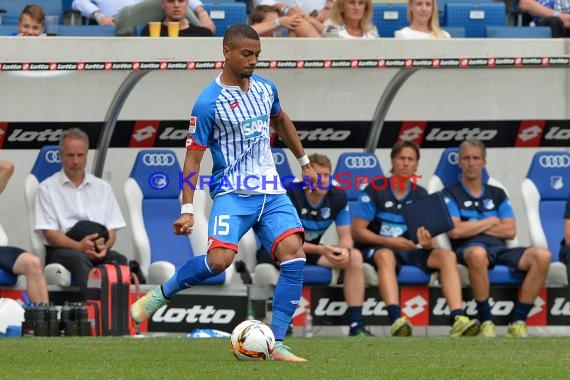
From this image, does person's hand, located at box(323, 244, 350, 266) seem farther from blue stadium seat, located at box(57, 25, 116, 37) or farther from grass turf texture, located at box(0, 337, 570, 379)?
blue stadium seat, located at box(57, 25, 116, 37)

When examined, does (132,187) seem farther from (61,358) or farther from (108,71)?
(61,358)

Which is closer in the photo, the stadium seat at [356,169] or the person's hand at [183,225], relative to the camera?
the person's hand at [183,225]

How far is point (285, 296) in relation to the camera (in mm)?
8734

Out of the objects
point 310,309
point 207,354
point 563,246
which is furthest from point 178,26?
point 207,354

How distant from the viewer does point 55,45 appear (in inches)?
512

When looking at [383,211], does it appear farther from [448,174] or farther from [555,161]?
[555,161]

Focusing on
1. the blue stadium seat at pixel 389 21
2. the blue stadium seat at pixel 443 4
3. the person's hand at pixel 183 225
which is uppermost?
the blue stadium seat at pixel 443 4

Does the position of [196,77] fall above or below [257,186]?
above

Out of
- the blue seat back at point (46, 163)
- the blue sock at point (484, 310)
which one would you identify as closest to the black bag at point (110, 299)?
the blue seat back at point (46, 163)

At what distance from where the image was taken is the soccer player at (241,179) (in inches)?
342

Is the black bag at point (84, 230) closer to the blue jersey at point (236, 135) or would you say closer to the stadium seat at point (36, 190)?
the stadium seat at point (36, 190)

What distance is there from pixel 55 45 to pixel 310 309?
3.27 m

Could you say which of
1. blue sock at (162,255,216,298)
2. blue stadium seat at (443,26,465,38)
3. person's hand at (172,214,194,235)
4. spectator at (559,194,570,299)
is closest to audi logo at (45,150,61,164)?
blue stadium seat at (443,26,465,38)

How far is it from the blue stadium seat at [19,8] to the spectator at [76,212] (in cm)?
222
